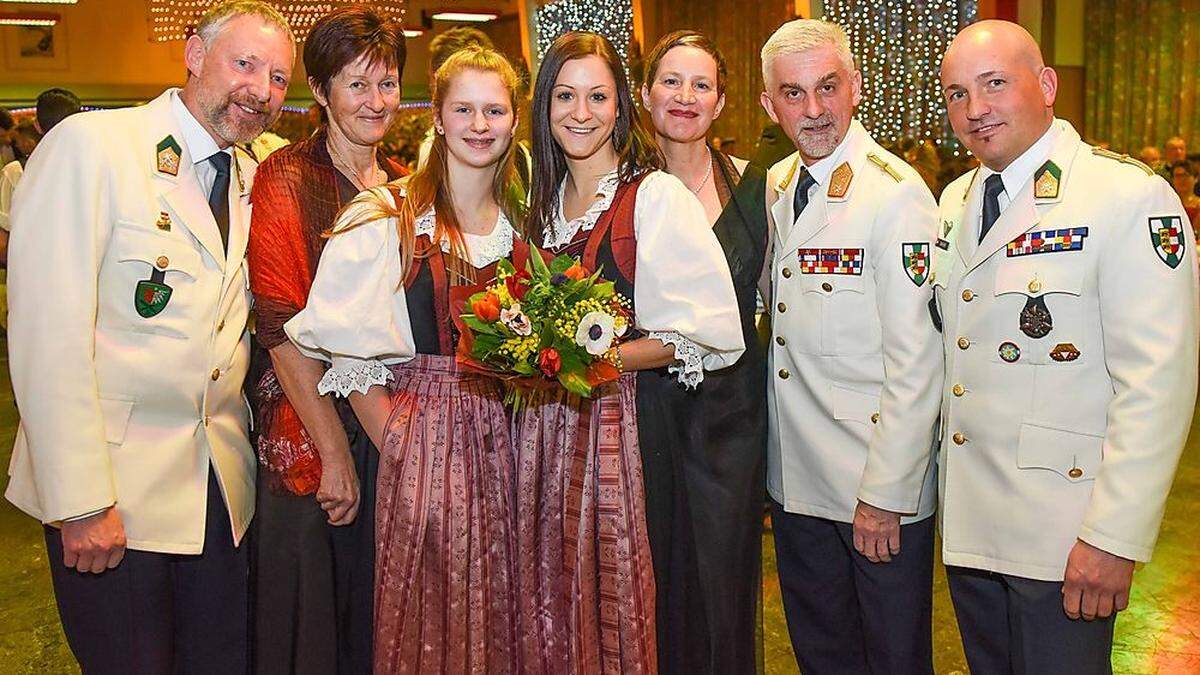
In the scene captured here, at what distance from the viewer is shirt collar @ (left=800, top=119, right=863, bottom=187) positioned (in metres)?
2.71

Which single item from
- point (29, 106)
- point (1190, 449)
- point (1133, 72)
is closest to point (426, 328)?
point (1190, 449)

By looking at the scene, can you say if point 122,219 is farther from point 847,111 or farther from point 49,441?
point 847,111

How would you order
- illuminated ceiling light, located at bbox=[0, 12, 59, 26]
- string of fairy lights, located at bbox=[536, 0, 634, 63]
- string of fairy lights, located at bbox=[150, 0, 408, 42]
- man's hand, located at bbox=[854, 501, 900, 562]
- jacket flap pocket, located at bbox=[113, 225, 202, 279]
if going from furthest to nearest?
illuminated ceiling light, located at bbox=[0, 12, 59, 26]
string of fairy lights, located at bbox=[150, 0, 408, 42]
string of fairy lights, located at bbox=[536, 0, 634, 63]
man's hand, located at bbox=[854, 501, 900, 562]
jacket flap pocket, located at bbox=[113, 225, 202, 279]

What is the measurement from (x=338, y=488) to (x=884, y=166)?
1.46 metres

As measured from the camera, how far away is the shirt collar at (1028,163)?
235cm

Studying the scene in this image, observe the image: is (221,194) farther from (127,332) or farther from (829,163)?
(829,163)

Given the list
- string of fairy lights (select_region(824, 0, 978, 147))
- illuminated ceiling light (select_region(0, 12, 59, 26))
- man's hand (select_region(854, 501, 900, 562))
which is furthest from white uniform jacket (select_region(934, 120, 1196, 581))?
illuminated ceiling light (select_region(0, 12, 59, 26))

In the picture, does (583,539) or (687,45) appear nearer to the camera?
(583,539)

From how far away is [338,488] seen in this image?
261 cm

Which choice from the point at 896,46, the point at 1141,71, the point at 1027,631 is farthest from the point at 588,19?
the point at 1141,71

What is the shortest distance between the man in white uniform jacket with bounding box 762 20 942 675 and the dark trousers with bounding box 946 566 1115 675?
213 mm

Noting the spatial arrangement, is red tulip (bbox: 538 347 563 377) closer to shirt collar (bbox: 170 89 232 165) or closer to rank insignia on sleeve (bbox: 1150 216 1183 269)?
shirt collar (bbox: 170 89 232 165)

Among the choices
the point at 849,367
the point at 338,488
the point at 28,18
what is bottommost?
the point at 338,488

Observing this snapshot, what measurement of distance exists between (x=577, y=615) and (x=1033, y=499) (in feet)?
3.24
